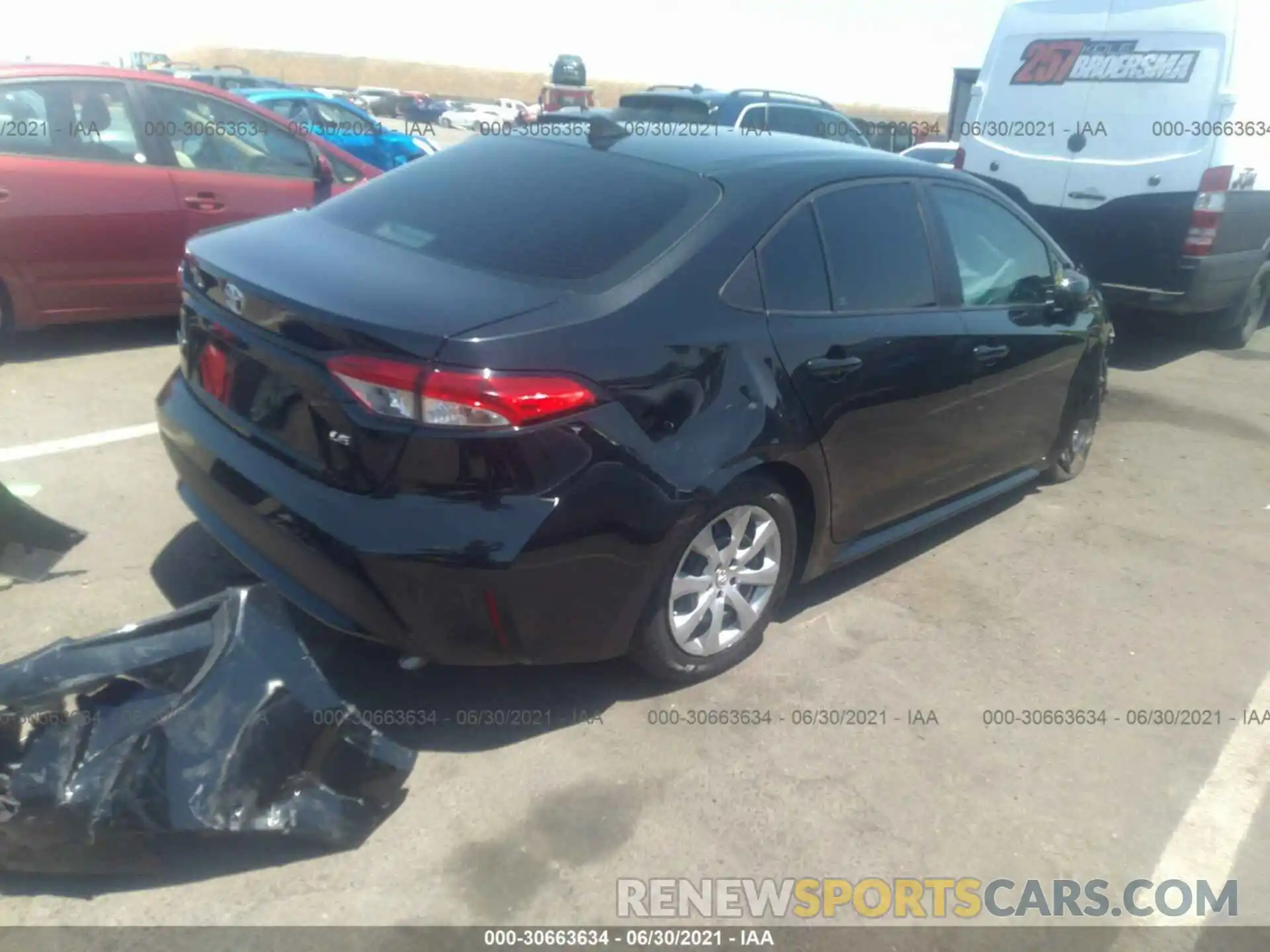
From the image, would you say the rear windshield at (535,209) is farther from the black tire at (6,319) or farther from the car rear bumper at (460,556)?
the black tire at (6,319)

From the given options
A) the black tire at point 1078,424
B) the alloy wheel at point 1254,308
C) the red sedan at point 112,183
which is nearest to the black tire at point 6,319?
the red sedan at point 112,183

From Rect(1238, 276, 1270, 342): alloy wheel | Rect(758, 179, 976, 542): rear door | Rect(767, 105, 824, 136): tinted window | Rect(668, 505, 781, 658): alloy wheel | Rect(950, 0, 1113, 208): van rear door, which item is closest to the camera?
Rect(668, 505, 781, 658): alloy wheel

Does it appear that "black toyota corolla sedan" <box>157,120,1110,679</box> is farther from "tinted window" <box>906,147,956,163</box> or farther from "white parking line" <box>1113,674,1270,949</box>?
"tinted window" <box>906,147,956,163</box>

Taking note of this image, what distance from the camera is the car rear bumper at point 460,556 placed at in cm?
272

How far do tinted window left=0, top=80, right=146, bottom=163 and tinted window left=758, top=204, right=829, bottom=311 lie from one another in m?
4.45

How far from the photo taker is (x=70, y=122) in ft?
19.6

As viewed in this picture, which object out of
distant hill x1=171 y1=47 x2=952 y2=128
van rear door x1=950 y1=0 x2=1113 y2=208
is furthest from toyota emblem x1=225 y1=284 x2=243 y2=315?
distant hill x1=171 y1=47 x2=952 y2=128

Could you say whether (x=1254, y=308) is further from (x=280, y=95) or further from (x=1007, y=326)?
(x=280, y=95)

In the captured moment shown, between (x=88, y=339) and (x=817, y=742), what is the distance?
213 inches

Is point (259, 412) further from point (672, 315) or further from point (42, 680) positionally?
point (672, 315)

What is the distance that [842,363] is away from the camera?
11.7 ft

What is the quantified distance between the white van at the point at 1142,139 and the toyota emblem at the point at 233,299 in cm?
665

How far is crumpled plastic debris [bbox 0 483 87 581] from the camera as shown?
374 centimetres

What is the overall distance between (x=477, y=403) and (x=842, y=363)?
140 centimetres
